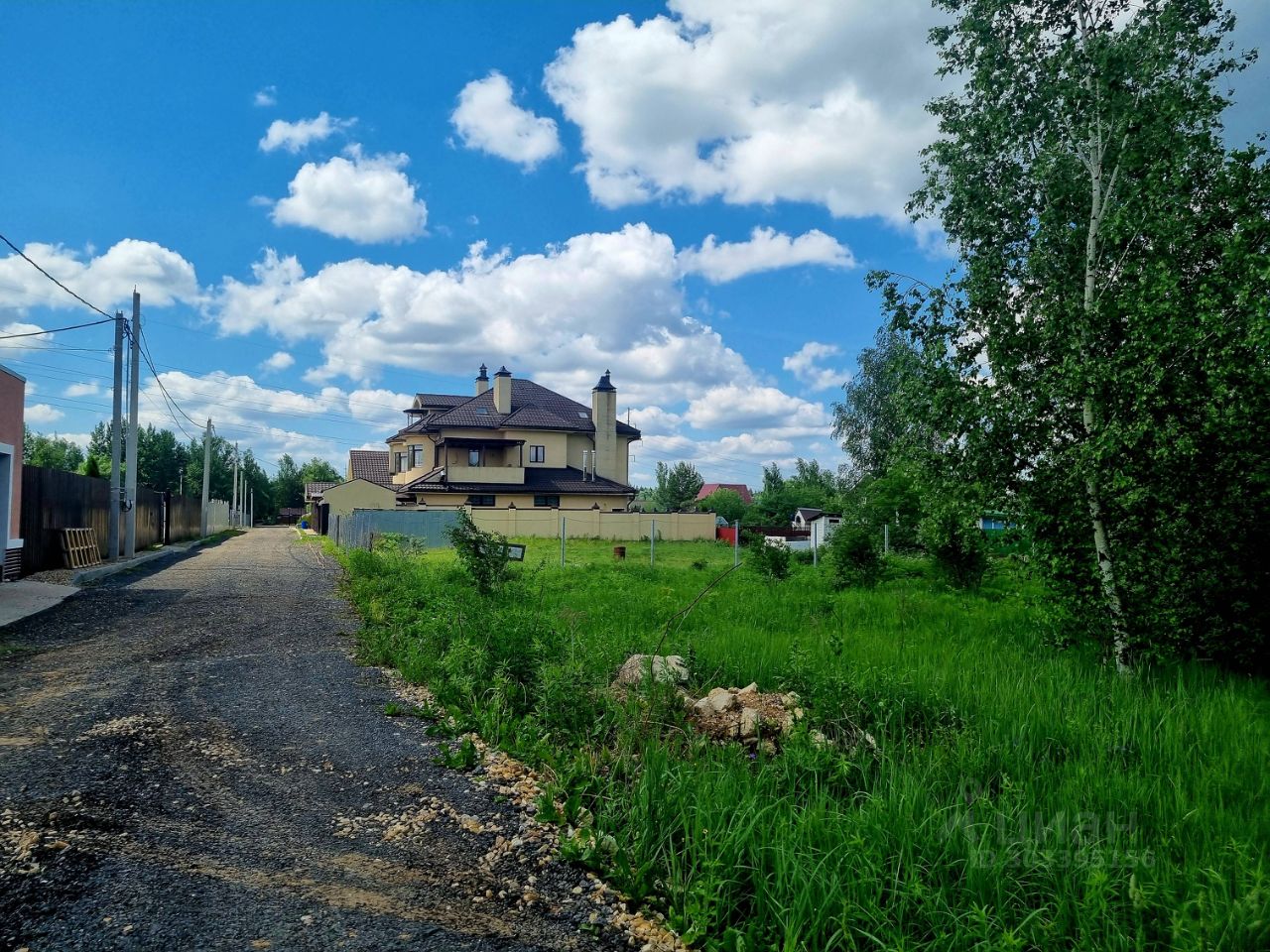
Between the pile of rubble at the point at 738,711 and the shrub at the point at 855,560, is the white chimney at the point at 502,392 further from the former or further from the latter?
the pile of rubble at the point at 738,711

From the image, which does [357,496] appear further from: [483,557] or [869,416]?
[483,557]

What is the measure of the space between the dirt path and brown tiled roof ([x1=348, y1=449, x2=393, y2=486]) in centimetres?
5032

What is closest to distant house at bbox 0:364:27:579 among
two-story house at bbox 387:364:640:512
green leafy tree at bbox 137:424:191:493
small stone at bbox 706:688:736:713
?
small stone at bbox 706:688:736:713

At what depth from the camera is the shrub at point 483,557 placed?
10664mm

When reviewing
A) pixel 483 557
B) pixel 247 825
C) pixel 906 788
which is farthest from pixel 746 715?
pixel 483 557

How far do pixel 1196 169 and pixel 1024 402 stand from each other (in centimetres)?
290

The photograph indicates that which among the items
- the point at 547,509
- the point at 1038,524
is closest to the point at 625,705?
the point at 1038,524

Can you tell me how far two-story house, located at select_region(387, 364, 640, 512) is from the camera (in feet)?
131

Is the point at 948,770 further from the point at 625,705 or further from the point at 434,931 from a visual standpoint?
the point at 434,931

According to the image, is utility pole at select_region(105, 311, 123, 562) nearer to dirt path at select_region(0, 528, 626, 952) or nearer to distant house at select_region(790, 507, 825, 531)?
dirt path at select_region(0, 528, 626, 952)

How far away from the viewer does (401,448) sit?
47375mm

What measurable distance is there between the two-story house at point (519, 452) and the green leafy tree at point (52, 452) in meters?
35.3

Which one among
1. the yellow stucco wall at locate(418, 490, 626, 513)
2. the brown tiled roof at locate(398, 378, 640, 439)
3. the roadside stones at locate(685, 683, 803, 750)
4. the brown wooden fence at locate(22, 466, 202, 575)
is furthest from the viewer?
the brown tiled roof at locate(398, 378, 640, 439)

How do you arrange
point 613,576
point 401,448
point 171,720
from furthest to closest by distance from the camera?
point 401,448 < point 613,576 < point 171,720
